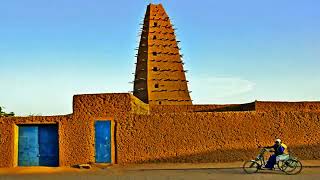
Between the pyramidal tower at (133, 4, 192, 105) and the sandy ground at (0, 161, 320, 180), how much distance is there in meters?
36.1

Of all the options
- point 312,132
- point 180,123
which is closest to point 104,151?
point 180,123

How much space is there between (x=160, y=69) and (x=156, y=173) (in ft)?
131

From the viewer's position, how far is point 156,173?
1518 centimetres

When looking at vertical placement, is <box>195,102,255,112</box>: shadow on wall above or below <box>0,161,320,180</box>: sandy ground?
above

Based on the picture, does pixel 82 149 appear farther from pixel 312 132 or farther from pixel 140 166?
pixel 312 132

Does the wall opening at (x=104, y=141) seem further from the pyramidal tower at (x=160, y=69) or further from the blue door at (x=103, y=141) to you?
the pyramidal tower at (x=160, y=69)

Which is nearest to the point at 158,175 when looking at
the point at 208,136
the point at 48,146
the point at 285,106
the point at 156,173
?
the point at 156,173

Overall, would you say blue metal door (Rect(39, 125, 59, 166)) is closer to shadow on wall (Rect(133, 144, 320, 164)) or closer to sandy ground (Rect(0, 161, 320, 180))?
sandy ground (Rect(0, 161, 320, 180))

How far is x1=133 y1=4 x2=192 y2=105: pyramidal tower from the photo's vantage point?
5403 cm

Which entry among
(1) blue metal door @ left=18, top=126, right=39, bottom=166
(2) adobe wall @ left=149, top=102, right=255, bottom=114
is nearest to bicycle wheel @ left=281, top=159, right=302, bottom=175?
(1) blue metal door @ left=18, top=126, right=39, bottom=166

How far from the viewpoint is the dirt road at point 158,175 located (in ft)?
45.2

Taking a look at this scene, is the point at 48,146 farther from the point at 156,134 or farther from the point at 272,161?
the point at 272,161

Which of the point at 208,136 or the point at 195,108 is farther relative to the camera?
the point at 195,108

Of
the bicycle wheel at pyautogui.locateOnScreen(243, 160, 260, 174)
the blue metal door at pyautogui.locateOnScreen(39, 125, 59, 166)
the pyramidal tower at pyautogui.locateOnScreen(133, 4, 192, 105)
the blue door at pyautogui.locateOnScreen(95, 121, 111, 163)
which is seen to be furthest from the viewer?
the pyramidal tower at pyautogui.locateOnScreen(133, 4, 192, 105)
